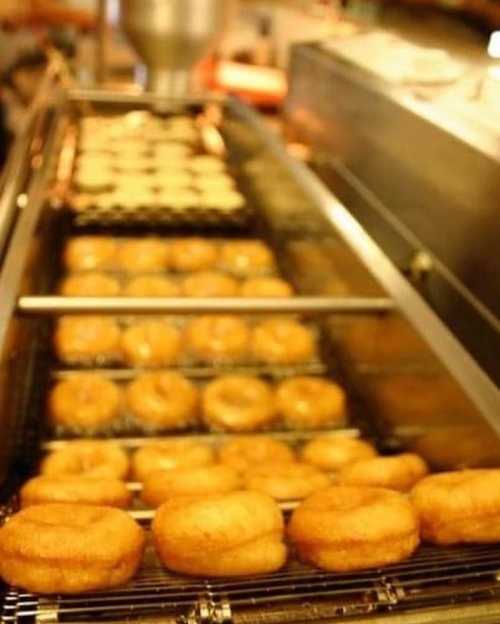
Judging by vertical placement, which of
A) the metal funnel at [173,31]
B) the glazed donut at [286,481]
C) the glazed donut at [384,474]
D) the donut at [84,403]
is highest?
the metal funnel at [173,31]

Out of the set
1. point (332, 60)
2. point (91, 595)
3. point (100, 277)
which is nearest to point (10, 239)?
point (100, 277)

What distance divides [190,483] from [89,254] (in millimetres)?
1713

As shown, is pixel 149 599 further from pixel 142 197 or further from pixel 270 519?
pixel 142 197

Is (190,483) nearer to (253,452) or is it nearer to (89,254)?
(253,452)

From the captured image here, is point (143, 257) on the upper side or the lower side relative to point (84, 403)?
upper

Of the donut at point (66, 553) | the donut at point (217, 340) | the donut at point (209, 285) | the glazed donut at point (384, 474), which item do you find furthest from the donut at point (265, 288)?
the donut at point (66, 553)

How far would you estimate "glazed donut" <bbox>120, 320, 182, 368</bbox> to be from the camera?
2406 mm

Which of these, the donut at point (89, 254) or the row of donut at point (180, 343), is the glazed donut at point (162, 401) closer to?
the row of donut at point (180, 343)

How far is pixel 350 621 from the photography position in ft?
3.51

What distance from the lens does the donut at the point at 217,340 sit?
2.48 metres

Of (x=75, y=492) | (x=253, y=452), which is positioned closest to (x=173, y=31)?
(x=253, y=452)

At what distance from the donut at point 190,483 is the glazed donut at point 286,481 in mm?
59

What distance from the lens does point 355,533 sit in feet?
3.90

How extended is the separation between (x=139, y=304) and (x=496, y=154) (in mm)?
1073
